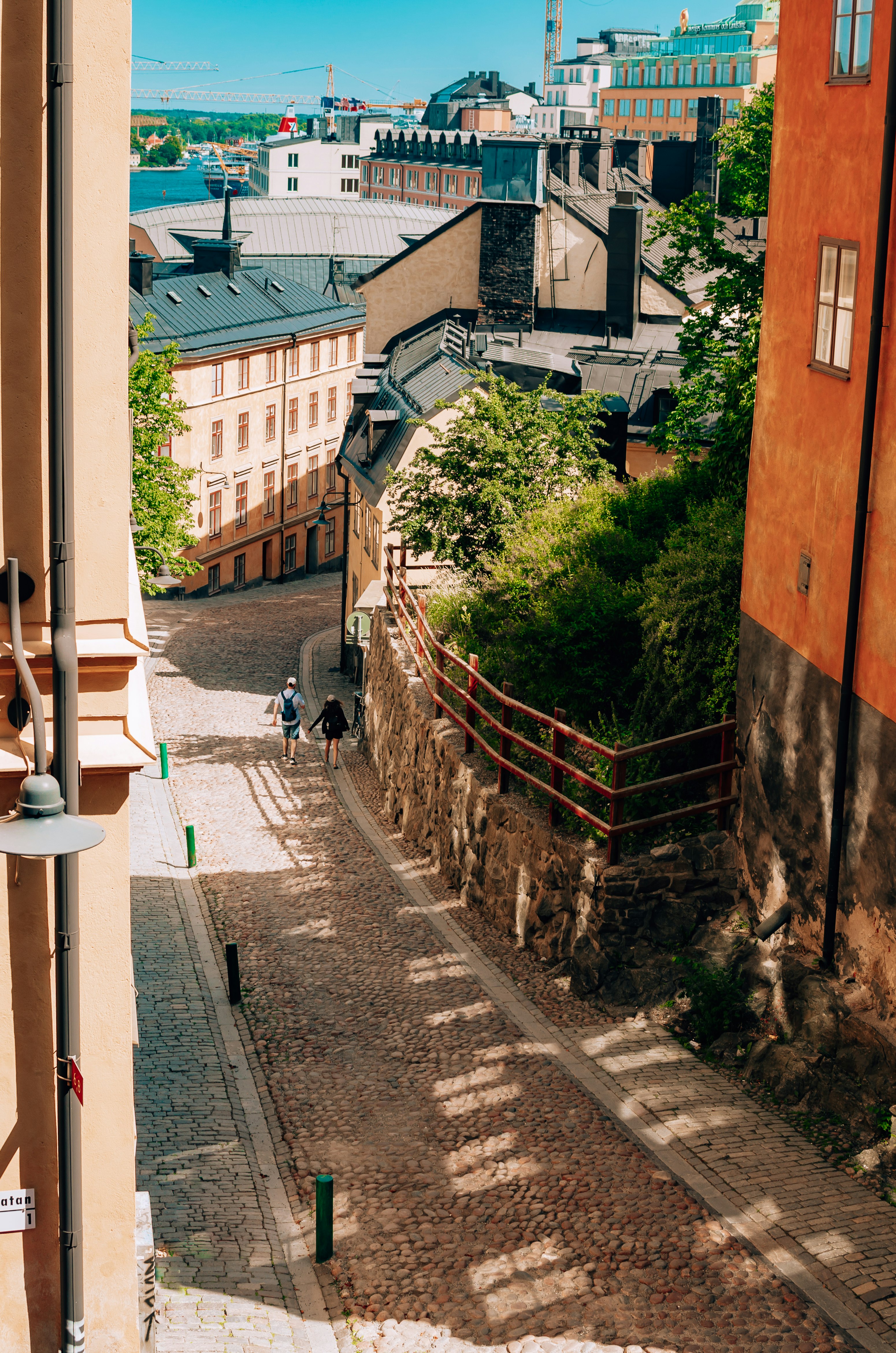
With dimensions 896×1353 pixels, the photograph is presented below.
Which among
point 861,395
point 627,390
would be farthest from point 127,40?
point 627,390

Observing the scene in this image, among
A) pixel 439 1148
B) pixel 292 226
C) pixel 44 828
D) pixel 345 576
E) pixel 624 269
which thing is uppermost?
pixel 292 226

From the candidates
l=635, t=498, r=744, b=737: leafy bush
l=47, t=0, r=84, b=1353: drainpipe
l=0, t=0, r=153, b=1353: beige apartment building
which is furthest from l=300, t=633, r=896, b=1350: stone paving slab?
l=47, t=0, r=84, b=1353: drainpipe

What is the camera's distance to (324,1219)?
1012 centimetres

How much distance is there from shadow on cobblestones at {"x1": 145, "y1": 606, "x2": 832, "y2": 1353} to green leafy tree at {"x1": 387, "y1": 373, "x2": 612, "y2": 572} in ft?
26.6

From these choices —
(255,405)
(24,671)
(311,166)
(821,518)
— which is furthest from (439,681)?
(311,166)

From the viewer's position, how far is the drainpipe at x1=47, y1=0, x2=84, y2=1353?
6.92m

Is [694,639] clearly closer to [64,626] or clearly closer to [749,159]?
[64,626]

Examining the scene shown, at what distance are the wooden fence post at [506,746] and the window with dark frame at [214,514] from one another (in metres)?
39.7

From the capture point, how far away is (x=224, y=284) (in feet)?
186

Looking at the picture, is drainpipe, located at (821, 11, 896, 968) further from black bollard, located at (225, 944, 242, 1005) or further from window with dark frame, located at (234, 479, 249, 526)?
window with dark frame, located at (234, 479, 249, 526)

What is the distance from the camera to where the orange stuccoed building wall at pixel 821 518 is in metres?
11.1

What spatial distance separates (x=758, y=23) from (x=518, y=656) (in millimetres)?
165772

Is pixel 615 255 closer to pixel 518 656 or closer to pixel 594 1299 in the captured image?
pixel 518 656

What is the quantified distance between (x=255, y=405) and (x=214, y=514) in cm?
489
